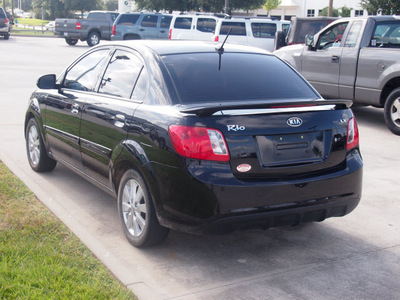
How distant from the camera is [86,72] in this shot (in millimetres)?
5773

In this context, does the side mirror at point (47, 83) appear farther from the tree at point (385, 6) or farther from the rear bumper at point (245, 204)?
the tree at point (385, 6)

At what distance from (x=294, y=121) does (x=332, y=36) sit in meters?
7.41

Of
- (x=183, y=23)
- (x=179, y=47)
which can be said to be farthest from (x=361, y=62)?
(x=183, y=23)

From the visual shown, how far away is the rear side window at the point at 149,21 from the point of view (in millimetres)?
28625

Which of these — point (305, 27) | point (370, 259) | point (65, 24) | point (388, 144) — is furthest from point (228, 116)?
point (65, 24)

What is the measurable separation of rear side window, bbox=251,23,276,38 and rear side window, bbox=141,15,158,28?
23.9 feet

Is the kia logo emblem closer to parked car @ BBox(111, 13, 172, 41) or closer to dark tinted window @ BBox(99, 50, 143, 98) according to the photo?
dark tinted window @ BBox(99, 50, 143, 98)

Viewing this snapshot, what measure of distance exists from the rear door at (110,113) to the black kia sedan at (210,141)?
1 cm

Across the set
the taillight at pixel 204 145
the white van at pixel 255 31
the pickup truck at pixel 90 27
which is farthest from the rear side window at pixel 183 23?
the taillight at pixel 204 145

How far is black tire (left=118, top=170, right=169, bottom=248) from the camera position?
14.2 ft

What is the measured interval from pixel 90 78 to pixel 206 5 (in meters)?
41.7

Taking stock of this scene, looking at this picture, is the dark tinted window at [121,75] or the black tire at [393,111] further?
the black tire at [393,111]

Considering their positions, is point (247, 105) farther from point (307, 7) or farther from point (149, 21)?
point (307, 7)

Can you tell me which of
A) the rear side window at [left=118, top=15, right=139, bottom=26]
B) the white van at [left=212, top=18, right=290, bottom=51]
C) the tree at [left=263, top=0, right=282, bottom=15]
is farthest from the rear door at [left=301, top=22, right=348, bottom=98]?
the tree at [left=263, top=0, right=282, bottom=15]
